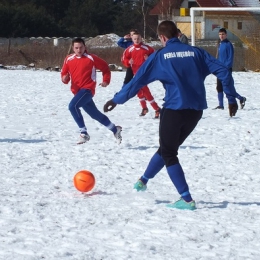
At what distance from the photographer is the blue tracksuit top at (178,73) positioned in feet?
22.4

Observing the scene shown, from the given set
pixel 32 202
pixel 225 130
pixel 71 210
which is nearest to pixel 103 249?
pixel 71 210

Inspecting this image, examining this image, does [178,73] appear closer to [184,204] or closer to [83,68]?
[184,204]

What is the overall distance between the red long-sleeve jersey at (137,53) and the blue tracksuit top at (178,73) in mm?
7674

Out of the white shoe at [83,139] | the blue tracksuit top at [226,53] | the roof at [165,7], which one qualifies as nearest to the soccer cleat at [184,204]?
the white shoe at [83,139]

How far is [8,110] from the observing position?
16312mm

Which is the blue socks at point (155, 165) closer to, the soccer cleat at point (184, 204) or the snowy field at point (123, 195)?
the snowy field at point (123, 195)

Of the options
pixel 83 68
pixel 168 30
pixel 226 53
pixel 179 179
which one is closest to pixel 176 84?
pixel 168 30

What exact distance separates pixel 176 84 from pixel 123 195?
4.97 feet

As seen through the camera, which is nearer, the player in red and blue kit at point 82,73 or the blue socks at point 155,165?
the blue socks at point 155,165

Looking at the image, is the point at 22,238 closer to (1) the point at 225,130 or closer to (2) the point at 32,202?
(2) the point at 32,202

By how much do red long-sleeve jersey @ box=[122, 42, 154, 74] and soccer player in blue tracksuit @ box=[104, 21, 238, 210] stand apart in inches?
299

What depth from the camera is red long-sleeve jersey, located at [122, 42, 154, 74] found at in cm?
1459

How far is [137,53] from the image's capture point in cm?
1464

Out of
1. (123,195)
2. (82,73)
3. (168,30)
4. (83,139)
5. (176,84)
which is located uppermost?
(168,30)
